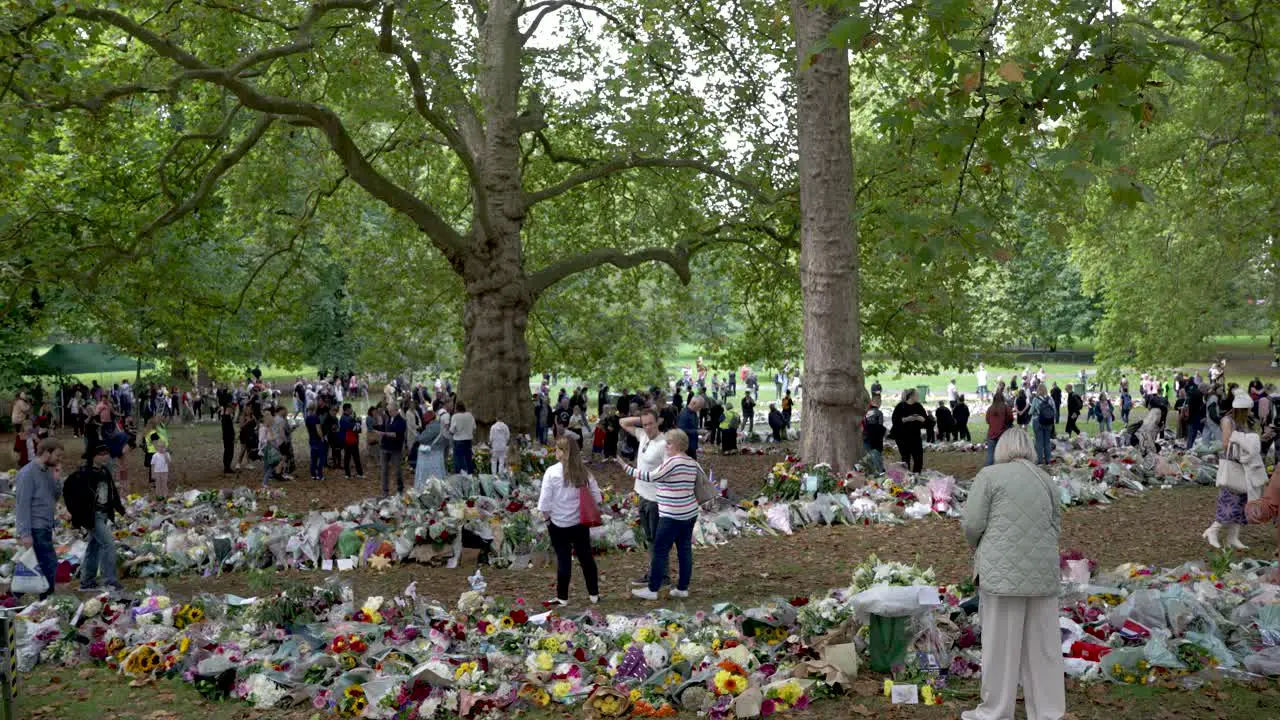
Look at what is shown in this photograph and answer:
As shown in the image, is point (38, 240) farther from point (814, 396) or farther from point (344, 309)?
point (344, 309)

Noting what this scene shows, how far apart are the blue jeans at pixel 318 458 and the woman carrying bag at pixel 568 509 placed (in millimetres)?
15045

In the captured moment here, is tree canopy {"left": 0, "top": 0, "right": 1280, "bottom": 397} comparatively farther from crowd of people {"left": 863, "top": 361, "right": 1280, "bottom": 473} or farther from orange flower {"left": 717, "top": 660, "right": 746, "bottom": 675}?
orange flower {"left": 717, "top": 660, "right": 746, "bottom": 675}

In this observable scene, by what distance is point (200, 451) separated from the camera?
3177 centimetres

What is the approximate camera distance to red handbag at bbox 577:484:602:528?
10016mm

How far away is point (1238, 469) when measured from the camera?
37.4 ft

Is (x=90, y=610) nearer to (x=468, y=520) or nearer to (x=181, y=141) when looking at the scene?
(x=468, y=520)

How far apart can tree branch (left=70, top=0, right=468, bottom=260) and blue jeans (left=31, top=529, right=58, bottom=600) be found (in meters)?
6.39

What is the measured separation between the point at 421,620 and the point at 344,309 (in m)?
42.3

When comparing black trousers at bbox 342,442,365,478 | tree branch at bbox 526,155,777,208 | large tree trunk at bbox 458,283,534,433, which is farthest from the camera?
black trousers at bbox 342,442,365,478

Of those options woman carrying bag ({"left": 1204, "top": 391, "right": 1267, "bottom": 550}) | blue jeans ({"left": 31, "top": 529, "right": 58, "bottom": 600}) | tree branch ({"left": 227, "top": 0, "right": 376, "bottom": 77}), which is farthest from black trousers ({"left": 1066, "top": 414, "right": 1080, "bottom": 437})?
blue jeans ({"left": 31, "top": 529, "right": 58, "bottom": 600})

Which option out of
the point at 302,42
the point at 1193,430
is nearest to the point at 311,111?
the point at 302,42

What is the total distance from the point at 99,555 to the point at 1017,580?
32.7ft

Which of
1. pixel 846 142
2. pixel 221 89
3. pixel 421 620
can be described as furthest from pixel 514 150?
pixel 421 620

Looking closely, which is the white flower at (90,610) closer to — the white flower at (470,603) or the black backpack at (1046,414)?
the white flower at (470,603)
